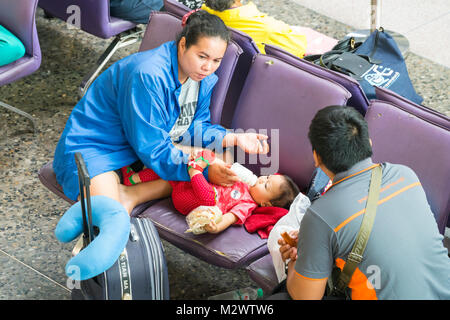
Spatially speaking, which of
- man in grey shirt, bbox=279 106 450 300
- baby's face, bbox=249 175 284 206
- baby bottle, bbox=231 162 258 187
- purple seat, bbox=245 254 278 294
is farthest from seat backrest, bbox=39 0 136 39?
man in grey shirt, bbox=279 106 450 300

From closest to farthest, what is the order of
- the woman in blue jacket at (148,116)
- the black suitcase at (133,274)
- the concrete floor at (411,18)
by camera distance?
the black suitcase at (133,274)
the woman in blue jacket at (148,116)
the concrete floor at (411,18)

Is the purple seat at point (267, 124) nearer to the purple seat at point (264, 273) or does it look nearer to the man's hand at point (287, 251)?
the purple seat at point (264, 273)

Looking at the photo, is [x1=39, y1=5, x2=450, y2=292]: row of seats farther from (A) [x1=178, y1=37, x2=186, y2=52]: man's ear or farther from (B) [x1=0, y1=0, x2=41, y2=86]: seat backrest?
(B) [x1=0, y1=0, x2=41, y2=86]: seat backrest

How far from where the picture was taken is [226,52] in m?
2.67

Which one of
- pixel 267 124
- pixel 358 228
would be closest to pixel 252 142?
pixel 267 124

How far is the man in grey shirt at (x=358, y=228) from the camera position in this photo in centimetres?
171

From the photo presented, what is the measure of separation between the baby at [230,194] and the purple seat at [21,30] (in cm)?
119

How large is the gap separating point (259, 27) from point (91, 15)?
3.14ft

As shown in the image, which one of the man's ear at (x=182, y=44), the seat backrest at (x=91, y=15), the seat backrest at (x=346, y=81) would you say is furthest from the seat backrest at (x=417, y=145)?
the seat backrest at (x=91, y=15)

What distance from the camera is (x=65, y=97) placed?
3672 mm

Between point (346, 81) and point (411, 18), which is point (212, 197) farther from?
point (411, 18)

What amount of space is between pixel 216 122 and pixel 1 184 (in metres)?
1.19
